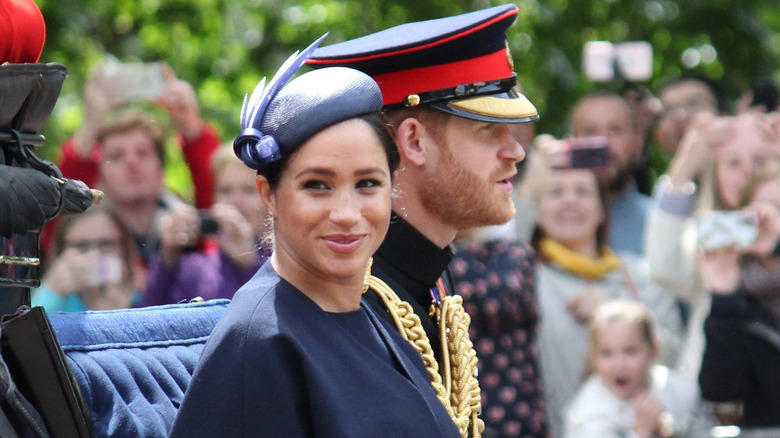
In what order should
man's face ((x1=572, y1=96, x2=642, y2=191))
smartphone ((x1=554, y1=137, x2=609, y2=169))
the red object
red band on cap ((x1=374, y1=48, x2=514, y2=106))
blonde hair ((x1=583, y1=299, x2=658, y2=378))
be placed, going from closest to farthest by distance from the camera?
the red object → red band on cap ((x1=374, y1=48, x2=514, y2=106)) → blonde hair ((x1=583, y1=299, x2=658, y2=378)) → smartphone ((x1=554, y1=137, x2=609, y2=169)) → man's face ((x1=572, y1=96, x2=642, y2=191))

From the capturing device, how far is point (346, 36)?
27.2 ft

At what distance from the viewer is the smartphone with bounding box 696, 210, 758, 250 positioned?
5.20 m

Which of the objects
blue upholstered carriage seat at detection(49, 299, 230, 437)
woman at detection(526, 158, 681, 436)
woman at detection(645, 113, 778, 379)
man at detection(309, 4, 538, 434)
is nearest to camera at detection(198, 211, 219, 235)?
woman at detection(526, 158, 681, 436)

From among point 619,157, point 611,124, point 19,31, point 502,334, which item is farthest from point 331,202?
point 611,124

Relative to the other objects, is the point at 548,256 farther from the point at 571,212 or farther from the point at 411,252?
the point at 411,252

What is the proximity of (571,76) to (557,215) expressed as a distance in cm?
298

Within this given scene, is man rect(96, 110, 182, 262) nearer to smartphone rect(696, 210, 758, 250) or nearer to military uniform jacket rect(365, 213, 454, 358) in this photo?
smartphone rect(696, 210, 758, 250)

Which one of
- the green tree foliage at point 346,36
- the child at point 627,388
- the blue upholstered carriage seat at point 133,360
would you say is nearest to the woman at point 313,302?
the blue upholstered carriage seat at point 133,360

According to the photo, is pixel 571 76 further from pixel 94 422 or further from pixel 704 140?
pixel 94 422

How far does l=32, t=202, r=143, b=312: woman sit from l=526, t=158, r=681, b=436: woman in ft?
5.69

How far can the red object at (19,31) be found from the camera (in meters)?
2.24

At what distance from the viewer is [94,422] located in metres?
2.29

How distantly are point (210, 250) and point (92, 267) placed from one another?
46 cm

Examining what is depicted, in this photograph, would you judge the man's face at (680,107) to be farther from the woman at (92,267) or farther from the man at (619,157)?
the woman at (92,267)
